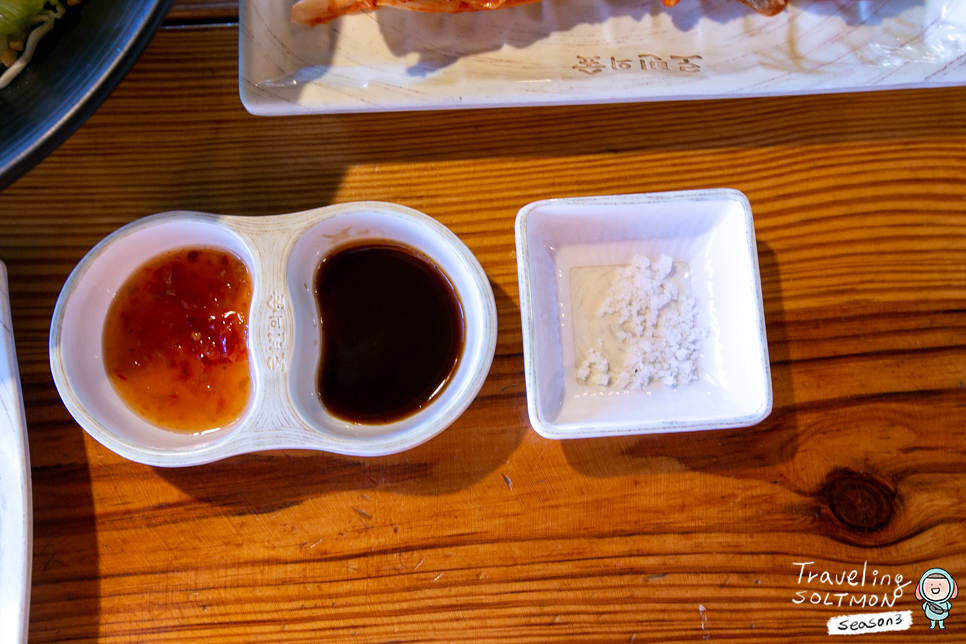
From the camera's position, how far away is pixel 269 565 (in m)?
1.29

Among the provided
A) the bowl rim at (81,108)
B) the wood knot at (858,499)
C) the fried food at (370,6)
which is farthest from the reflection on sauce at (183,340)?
the wood knot at (858,499)

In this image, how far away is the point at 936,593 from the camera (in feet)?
4.30

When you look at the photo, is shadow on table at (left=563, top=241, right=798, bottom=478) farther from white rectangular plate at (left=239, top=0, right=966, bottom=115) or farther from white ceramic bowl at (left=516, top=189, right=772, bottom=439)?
white rectangular plate at (left=239, top=0, right=966, bottom=115)

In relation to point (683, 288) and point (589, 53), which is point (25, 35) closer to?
point (589, 53)

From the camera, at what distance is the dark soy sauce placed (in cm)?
127

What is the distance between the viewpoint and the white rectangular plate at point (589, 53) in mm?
1271

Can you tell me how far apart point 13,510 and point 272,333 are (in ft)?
2.08

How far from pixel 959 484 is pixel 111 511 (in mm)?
1876

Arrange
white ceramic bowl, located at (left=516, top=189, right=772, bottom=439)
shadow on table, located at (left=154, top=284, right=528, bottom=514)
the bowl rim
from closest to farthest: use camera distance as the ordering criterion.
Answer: the bowl rim, white ceramic bowl, located at (left=516, top=189, right=772, bottom=439), shadow on table, located at (left=154, top=284, right=528, bottom=514)

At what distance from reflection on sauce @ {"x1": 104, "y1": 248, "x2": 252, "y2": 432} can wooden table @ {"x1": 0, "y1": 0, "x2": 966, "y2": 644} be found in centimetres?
15

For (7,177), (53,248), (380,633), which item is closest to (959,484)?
(380,633)

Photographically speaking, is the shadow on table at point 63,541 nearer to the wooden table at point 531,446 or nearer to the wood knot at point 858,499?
the wooden table at point 531,446

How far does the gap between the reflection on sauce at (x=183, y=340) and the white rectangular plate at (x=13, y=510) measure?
0.19 metres

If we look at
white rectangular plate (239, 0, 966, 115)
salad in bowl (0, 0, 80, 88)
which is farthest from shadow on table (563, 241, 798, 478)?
salad in bowl (0, 0, 80, 88)
